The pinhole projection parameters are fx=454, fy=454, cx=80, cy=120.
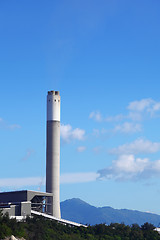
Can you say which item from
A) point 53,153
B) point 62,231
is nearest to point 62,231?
point 62,231

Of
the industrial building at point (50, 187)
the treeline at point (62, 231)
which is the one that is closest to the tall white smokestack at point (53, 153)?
the industrial building at point (50, 187)

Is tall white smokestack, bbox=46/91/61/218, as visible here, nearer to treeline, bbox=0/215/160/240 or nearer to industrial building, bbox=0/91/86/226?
industrial building, bbox=0/91/86/226

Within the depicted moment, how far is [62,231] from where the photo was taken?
119 metres

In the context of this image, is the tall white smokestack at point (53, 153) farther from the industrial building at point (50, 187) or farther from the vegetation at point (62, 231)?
the vegetation at point (62, 231)

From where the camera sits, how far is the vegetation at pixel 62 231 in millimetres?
101000

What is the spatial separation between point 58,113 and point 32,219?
46.4m

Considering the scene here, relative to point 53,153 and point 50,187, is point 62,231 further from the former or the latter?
point 53,153

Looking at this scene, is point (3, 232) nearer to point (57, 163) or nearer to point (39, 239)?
point (39, 239)

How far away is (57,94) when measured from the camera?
15600 cm

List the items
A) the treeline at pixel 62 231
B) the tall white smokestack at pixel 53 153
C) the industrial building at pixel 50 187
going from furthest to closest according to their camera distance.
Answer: the tall white smokestack at pixel 53 153 → the industrial building at pixel 50 187 → the treeline at pixel 62 231

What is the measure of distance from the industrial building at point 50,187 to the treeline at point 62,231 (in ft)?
36.5

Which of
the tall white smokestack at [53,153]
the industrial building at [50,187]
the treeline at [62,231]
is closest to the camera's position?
the treeline at [62,231]

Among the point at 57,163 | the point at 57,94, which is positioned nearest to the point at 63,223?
the point at 57,163

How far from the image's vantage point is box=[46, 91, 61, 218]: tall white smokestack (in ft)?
474
